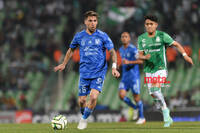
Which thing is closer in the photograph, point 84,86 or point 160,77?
point 84,86

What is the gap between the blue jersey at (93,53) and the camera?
11.0 meters

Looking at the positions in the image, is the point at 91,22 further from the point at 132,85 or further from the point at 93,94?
the point at 132,85

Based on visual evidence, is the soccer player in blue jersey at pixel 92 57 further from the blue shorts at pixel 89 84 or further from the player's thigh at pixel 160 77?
the player's thigh at pixel 160 77

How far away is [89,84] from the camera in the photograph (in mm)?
11180

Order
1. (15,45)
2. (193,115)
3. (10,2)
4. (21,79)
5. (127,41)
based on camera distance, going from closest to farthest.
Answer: (127,41), (193,115), (21,79), (15,45), (10,2)

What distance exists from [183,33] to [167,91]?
309cm

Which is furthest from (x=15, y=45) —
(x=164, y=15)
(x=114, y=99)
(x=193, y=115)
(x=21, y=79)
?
(x=193, y=115)

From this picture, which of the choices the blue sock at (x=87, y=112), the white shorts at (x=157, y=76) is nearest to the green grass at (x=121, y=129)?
the blue sock at (x=87, y=112)

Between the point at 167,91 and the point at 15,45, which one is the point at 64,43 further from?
the point at 167,91

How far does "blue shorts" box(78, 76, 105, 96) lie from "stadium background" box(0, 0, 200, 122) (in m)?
9.42

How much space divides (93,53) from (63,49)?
16379 mm

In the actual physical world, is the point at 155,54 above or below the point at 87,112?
above

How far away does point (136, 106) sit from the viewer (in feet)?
50.8

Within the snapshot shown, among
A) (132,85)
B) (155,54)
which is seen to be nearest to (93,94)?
(155,54)
